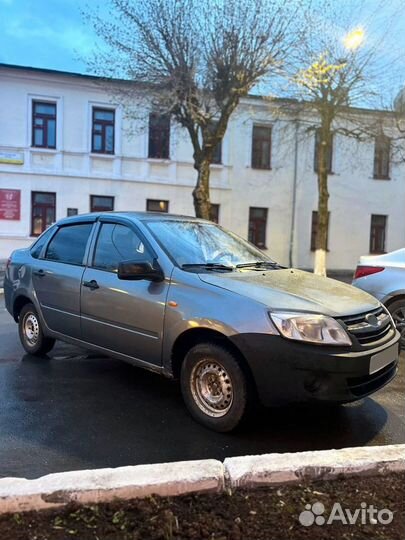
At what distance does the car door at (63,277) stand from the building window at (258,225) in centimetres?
1711


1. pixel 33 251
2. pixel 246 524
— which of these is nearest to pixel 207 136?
pixel 33 251

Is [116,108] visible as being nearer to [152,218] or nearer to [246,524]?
[152,218]

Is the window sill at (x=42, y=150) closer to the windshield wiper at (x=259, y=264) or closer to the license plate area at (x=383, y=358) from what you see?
the windshield wiper at (x=259, y=264)

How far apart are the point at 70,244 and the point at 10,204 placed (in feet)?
52.1

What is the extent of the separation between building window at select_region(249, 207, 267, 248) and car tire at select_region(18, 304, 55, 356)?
1694cm

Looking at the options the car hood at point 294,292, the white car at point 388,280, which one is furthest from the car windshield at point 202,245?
the white car at point 388,280

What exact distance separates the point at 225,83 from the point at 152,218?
36.9 feet

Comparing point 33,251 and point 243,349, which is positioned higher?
point 33,251

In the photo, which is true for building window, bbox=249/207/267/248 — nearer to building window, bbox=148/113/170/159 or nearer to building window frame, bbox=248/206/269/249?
building window frame, bbox=248/206/269/249

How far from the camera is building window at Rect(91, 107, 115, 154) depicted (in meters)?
20.6

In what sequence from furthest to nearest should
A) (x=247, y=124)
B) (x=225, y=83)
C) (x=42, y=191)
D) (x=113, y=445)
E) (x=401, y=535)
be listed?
1. (x=247, y=124)
2. (x=42, y=191)
3. (x=225, y=83)
4. (x=113, y=445)
5. (x=401, y=535)

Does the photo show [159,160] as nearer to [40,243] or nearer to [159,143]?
[159,143]

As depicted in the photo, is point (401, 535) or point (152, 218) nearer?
point (401, 535)

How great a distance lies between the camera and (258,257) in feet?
16.0
